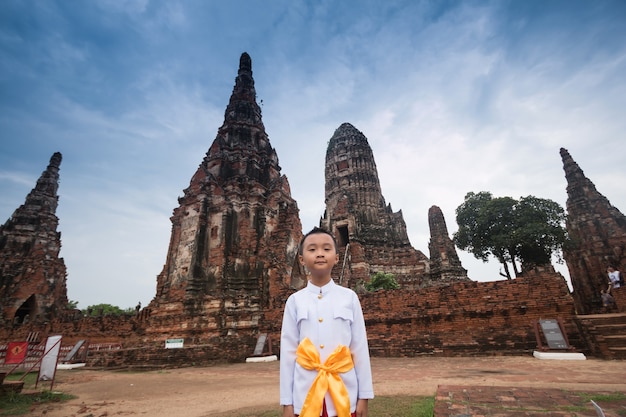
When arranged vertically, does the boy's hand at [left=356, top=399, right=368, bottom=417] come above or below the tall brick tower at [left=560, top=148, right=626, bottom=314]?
below

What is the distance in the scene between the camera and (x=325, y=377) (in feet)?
5.88

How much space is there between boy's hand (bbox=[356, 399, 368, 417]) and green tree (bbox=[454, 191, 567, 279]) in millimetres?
23751

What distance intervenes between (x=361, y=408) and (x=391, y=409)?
224 centimetres

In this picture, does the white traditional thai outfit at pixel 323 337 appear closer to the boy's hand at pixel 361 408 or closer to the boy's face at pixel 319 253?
the boy's hand at pixel 361 408

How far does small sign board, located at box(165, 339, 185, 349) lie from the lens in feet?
35.8

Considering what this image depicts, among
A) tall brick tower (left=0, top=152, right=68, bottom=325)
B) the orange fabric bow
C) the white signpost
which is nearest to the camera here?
the orange fabric bow

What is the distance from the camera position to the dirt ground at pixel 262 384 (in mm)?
Result: 4574

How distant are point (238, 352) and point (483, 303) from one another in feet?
27.1

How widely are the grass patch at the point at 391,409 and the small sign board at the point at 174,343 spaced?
7882mm

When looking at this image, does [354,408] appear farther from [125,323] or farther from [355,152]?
[355,152]

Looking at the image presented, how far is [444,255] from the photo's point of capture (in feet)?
74.7

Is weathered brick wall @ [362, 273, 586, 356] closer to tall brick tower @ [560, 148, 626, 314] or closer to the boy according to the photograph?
the boy

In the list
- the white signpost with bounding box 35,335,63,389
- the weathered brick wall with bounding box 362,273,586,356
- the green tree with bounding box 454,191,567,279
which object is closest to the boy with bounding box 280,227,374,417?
the weathered brick wall with bounding box 362,273,586,356

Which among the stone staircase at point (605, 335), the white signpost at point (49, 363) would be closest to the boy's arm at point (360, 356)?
the stone staircase at point (605, 335)
